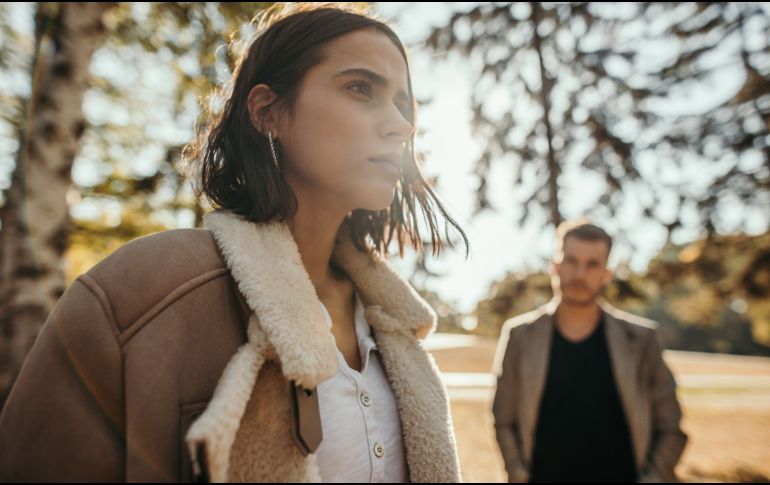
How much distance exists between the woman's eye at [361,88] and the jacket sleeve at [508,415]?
276 centimetres

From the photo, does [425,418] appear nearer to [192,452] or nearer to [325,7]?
[192,452]

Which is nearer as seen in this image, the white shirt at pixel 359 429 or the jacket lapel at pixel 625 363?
the white shirt at pixel 359 429

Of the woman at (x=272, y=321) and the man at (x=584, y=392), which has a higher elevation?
the woman at (x=272, y=321)

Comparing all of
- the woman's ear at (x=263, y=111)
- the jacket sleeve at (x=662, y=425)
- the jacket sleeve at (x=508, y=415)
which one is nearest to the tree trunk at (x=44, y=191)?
the woman's ear at (x=263, y=111)

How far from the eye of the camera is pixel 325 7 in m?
1.71

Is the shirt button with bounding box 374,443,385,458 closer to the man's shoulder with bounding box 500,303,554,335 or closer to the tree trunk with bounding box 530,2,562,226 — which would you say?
the man's shoulder with bounding box 500,303,554,335

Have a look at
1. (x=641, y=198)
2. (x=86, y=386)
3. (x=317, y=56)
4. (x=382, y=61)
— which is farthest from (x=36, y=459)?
(x=641, y=198)

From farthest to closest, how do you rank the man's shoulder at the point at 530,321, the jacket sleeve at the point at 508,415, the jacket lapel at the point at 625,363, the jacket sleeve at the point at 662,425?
the man's shoulder at the point at 530,321
the jacket sleeve at the point at 508,415
the jacket lapel at the point at 625,363
the jacket sleeve at the point at 662,425

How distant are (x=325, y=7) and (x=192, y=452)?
1556mm

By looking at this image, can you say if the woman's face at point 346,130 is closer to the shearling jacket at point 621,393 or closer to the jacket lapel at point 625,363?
the shearling jacket at point 621,393

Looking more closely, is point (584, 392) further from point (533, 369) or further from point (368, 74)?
point (368, 74)

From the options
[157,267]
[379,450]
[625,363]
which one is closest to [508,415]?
[625,363]

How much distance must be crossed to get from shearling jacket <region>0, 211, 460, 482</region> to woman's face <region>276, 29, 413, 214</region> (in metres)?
0.30

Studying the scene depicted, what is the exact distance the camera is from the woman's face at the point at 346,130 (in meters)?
1.46
